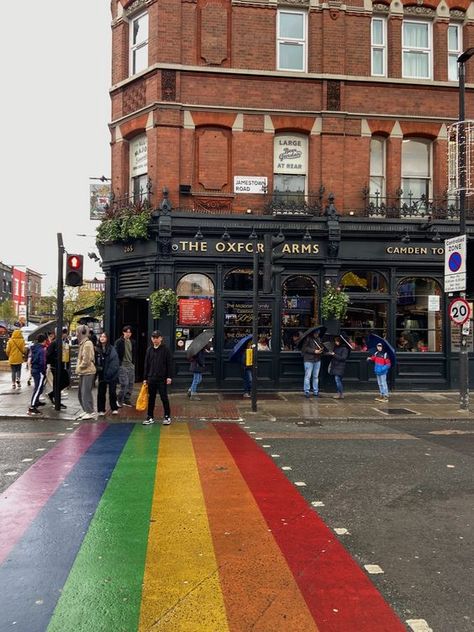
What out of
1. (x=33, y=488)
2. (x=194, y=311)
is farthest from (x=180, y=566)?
(x=194, y=311)

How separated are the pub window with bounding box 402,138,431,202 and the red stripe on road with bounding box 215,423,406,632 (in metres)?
12.4

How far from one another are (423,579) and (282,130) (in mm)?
14076

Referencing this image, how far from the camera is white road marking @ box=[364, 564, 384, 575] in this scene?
3980mm

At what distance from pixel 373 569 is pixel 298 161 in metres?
13.6

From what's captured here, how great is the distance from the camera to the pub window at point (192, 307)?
15.1m

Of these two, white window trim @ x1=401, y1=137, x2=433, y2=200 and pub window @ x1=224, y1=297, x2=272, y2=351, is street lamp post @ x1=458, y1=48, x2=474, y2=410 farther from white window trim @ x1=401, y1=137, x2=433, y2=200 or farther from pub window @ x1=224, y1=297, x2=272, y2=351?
pub window @ x1=224, y1=297, x2=272, y2=351

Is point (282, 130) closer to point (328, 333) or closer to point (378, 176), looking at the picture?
point (378, 176)

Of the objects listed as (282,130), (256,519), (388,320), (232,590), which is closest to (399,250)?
(388,320)

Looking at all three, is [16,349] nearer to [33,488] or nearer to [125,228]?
[125,228]

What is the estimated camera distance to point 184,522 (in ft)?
16.4

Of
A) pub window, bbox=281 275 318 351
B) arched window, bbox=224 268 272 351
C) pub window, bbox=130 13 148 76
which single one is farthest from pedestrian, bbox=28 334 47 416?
pub window, bbox=130 13 148 76

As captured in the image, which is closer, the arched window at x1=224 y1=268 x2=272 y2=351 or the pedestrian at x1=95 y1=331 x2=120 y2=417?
the pedestrian at x1=95 y1=331 x2=120 y2=417

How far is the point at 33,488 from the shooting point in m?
6.02

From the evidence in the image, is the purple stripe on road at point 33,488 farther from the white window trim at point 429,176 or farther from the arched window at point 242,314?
the white window trim at point 429,176
